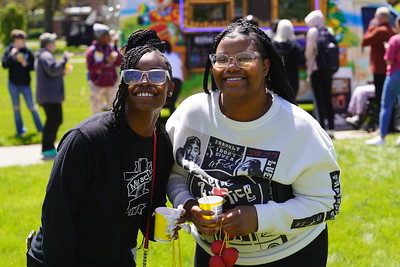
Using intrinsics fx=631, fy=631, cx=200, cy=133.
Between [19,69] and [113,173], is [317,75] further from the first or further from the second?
[113,173]

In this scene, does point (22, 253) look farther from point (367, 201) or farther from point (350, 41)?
point (350, 41)

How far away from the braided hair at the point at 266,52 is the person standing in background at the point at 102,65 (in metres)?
6.90

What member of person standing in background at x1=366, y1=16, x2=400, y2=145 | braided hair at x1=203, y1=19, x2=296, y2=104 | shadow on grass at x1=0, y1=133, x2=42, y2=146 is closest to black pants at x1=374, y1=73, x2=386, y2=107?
person standing in background at x1=366, y1=16, x2=400, y2=145

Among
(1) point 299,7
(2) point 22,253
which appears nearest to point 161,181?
(2) point 22,253

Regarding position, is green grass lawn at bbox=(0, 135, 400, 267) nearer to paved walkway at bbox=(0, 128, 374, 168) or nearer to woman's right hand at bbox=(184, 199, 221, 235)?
paved walkway at bbox=(0, 128, 374, 168)

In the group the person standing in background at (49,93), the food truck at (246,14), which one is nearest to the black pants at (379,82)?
the food truck at (246,14)

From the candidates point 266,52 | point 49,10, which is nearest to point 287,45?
point 266,52

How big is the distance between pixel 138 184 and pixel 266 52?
829 mm

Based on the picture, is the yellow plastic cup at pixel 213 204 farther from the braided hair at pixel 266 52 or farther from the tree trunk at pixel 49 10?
the tree trunk at pixel 49 10

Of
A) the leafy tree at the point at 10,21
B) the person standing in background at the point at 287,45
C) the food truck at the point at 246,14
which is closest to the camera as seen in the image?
the person standing in background at the point at 287,45

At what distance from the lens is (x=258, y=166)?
2654 millimetres

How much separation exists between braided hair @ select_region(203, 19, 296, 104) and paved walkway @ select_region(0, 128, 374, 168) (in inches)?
250

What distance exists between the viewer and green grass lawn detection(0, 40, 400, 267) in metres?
5.02

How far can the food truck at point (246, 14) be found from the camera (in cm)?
1165
